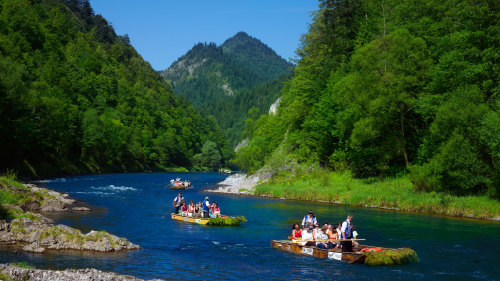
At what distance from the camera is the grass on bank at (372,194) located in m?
42.0

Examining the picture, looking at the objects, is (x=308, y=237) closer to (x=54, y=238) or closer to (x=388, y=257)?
(x=388, y=257)

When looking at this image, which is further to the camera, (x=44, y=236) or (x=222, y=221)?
(x=222, y=221)

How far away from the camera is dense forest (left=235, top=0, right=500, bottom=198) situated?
42000 millimetres

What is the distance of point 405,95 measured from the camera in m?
51.5

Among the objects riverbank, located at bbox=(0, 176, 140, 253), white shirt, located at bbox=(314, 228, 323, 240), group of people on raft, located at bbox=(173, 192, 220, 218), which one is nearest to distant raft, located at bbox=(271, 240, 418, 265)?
white shirt, located at bbox=(314, 228, 323, 240)

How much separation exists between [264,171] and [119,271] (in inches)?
2123

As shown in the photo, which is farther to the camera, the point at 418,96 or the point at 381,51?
the point at 381,51

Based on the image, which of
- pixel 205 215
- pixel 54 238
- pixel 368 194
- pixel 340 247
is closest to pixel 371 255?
pixel 340 247

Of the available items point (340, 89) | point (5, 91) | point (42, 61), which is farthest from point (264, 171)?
point (42, 61)

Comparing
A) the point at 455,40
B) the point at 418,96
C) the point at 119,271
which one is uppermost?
the point at 455,40

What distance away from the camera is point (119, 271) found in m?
21.3

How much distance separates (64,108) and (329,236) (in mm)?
93393

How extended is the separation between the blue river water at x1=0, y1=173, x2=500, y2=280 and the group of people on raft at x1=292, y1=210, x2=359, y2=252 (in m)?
1.42

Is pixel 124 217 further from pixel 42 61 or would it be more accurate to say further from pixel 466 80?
pixel 42 61
